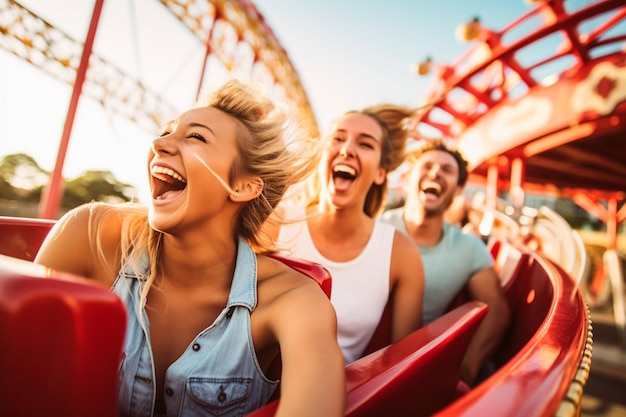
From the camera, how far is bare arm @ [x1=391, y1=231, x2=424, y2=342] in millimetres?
1478

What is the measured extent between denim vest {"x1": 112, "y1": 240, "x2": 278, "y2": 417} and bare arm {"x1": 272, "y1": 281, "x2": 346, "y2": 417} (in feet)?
0.34

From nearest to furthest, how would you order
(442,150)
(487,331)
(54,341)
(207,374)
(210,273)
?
(54,341) < (207,374) < (210,273) < (487,331) < (442,150)

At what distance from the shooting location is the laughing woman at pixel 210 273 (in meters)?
0.83

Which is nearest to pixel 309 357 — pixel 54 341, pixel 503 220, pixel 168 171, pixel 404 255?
pixel 54 341

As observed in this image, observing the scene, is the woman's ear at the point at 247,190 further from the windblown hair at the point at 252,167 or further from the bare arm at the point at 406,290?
the bare arm at the point at 406,290

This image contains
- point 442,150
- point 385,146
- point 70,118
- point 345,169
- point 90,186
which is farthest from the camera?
point 90,186

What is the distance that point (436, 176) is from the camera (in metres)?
2.50

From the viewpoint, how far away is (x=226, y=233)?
3.68 ft

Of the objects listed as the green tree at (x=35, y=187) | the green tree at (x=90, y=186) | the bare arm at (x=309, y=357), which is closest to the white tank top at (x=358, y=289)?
the bare arm at (x=309, y=357)

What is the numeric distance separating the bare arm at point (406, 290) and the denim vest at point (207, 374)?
69 cm

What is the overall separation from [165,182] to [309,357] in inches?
24.7

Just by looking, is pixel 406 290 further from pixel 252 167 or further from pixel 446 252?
pixel 252 167

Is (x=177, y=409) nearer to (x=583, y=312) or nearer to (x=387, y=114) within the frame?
(x=583, y=312)

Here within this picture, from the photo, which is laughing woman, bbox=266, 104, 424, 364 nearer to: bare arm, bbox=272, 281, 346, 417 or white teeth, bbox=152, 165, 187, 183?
white teeth, bbox=152, 165, 187, 183
